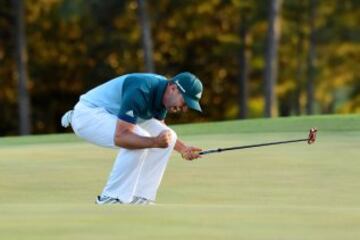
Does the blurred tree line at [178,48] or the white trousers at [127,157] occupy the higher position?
the white trousers at [127,157]

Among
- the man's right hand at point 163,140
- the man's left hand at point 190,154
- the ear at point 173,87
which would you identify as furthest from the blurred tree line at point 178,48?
the ear at point 173,87

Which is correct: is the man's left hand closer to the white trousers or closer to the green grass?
the white trousers

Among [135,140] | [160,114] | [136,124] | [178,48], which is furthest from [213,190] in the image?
[178,48]

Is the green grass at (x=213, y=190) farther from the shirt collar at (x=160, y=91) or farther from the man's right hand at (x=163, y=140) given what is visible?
the shirt collar at (x=160, y=91)

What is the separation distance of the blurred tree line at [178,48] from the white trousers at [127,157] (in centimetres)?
3215

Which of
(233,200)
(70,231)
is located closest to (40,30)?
(233,200)

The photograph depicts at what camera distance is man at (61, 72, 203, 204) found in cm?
787

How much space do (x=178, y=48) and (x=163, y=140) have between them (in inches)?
1530

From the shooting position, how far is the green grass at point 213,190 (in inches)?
223

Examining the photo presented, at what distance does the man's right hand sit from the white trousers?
0.08 metres

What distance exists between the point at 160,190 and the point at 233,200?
3.42 feet

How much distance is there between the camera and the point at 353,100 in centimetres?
5428

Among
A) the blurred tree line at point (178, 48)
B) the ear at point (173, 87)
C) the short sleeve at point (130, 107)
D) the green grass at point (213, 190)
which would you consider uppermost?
the ear at point (173, 87)

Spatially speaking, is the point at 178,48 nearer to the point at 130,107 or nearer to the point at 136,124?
the point at 136,124
